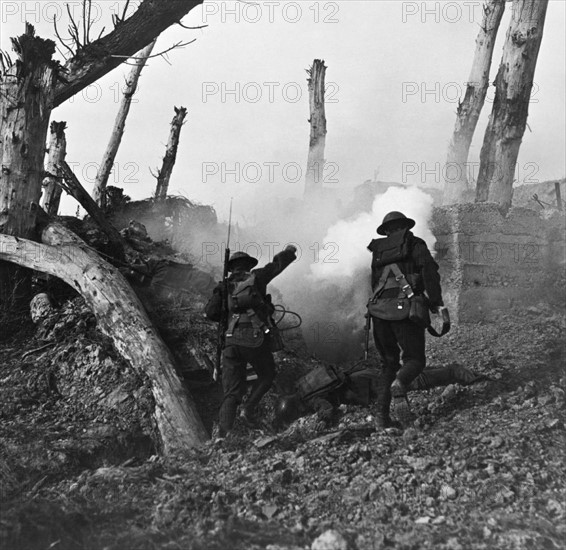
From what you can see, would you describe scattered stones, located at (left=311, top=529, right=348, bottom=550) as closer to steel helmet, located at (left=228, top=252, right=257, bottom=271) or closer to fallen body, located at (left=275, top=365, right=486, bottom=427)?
fallen body, located at (left=275, top=365, right=486, bottom=427)

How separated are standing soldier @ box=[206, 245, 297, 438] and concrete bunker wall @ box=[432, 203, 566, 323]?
10.0 ft

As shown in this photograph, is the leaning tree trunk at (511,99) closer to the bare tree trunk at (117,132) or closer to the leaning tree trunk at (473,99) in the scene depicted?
the leaning tree trunk at (473,99)

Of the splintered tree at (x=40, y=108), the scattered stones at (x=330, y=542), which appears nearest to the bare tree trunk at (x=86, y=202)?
the splintered tree at (x=40, y=108)

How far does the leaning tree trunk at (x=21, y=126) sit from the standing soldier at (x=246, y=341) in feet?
11.1

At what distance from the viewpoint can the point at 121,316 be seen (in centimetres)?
634

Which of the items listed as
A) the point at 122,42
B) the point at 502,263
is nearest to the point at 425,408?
the point at 502,263

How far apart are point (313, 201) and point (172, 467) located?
384 inches

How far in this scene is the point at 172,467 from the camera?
178 inches

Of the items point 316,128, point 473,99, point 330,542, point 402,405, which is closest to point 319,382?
point 402,405

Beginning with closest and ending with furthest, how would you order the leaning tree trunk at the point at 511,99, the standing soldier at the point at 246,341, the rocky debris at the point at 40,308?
1. the standing soldier at the point at 246,341
2. the rocky debris at the point at 40,308
3. the leaning tree trunk at the point at 511,99

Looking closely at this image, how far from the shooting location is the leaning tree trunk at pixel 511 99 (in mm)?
8492

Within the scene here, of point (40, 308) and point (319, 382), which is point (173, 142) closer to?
point (40, 308)

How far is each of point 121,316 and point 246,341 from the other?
169 cm

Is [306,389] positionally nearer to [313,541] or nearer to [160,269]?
[313,541]
